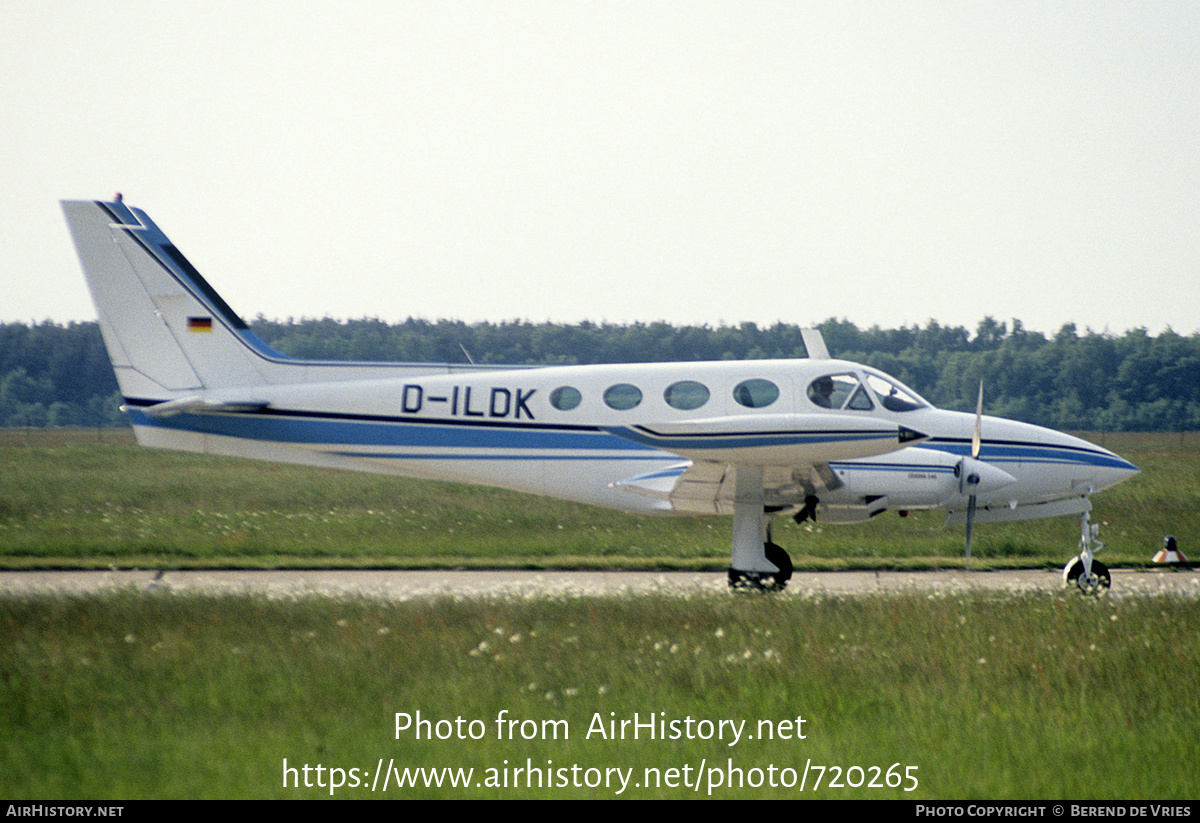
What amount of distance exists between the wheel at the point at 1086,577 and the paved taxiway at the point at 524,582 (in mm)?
256

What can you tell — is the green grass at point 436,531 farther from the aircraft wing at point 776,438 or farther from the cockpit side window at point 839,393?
the aircraft wing at point 776,438

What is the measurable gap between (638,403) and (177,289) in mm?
6497

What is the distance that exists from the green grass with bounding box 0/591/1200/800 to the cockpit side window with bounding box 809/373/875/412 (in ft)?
8.92

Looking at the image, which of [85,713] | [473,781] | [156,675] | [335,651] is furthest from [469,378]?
[473,781]

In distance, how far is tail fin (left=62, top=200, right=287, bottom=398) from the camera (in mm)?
13742

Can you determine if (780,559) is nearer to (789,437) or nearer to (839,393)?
(839,393)

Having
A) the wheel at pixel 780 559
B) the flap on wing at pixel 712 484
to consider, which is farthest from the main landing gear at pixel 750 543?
the wheel at pixel 780 559

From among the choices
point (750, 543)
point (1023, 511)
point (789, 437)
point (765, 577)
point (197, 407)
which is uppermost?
point (789, 437)

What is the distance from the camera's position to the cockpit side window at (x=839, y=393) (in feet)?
42.4

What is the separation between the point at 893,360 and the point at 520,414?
148 ft

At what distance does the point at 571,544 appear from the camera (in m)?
17.7

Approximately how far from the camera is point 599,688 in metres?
7.91

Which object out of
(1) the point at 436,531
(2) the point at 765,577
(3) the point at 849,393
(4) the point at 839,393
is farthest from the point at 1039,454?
(1) the point at 436,531

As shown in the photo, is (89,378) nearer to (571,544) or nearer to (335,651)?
(571,544)
